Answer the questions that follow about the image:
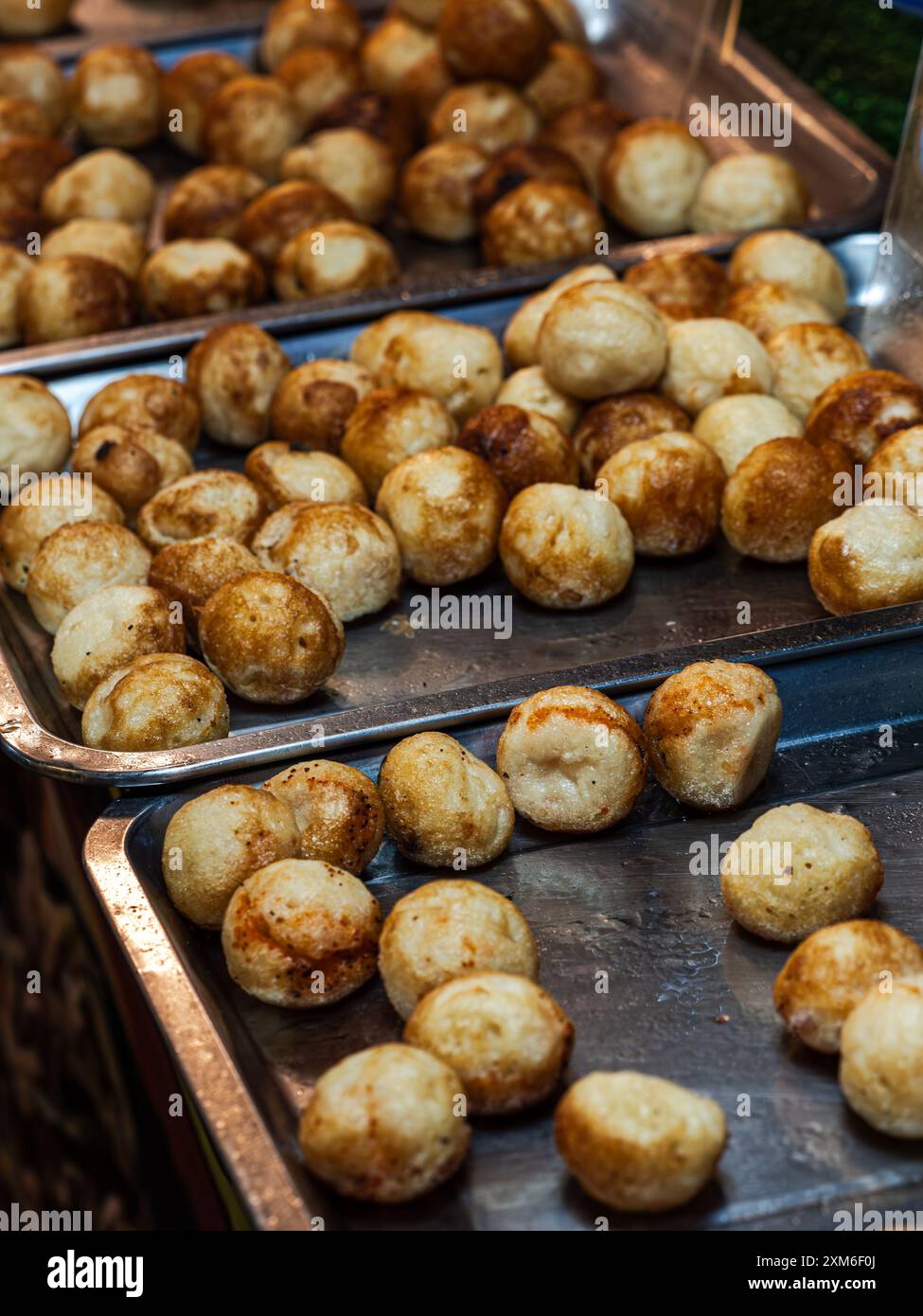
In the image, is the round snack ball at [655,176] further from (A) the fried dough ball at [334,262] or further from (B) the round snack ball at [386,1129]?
(B) the round snack ball at [386,1129]

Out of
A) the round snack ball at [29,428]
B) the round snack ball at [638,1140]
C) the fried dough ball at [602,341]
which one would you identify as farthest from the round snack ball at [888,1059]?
the round snack ball at [29,428]

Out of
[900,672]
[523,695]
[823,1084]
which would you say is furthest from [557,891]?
[900,672]

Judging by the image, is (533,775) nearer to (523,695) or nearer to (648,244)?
(523,695)

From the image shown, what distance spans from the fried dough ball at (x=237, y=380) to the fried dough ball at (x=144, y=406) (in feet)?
0.23

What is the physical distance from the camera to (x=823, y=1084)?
65.7 inches

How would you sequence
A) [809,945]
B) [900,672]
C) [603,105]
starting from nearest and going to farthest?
[809,945] < [900,672] < [603,105]

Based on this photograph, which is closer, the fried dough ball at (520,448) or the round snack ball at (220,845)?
the round snack ball at (220,845)

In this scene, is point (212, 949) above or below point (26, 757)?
below

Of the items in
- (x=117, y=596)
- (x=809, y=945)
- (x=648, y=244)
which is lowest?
(x=809, y=945)

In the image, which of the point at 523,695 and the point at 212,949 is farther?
the point at 523,695

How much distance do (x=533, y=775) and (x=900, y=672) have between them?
0.60 metres

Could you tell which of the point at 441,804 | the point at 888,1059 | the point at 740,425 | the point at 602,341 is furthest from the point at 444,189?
the point at 888,1059

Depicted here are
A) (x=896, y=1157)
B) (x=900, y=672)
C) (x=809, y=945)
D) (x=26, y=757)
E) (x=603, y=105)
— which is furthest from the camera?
(x=603, y=105)

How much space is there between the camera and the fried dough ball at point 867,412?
8.53ft
